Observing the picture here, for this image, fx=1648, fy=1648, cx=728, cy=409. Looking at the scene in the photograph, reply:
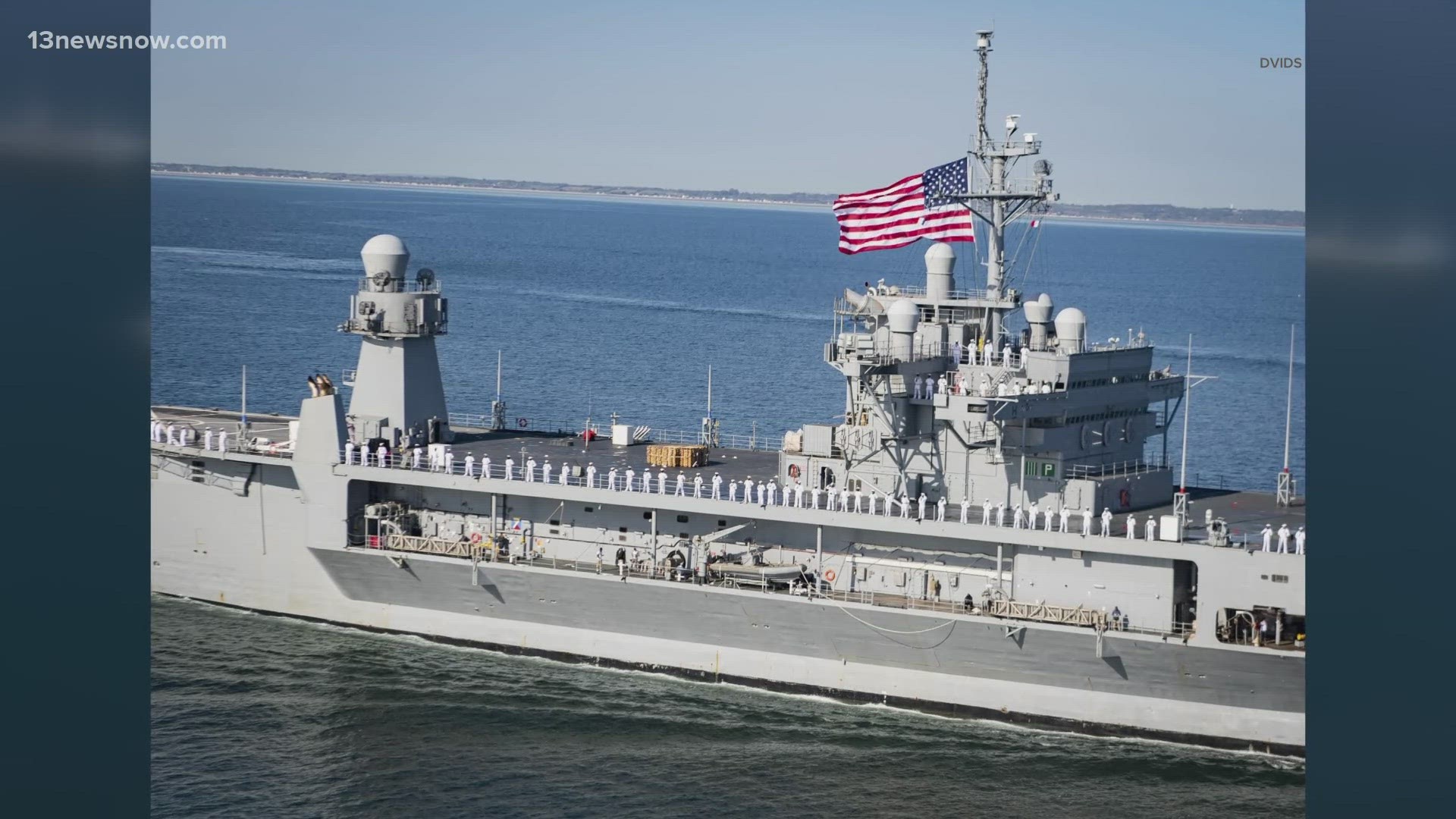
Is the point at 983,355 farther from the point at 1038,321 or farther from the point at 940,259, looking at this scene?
the point at 940,259

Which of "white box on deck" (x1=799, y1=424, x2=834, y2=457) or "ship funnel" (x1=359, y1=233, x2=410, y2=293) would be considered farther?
"ship funnel" (x1=359, y1=233, x2=410, y2=293)

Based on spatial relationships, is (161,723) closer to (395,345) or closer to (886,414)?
(395,345)

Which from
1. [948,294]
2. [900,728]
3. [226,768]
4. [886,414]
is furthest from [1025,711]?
[226,768]

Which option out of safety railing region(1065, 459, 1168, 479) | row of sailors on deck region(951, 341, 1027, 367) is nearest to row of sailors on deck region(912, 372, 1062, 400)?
row of sailors on deck region(951, 341, 1027, 367)

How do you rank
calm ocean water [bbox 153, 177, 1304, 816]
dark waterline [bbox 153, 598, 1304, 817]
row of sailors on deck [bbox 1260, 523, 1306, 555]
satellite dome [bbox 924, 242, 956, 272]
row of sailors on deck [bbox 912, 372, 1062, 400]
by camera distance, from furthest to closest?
satellite dome [bbox 924, 242, 956, 272] → row of sailors on deck [bbox 912, 372, 1062, 400] → row of sailors on deck [bbox 1260, 523, 1306, 555] → calm ocean water [bbox 153, 177, 1304, 816] → dark waterline [bbox 153, 598, 1304, 817]

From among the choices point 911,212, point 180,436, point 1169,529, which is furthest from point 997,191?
point 180,436

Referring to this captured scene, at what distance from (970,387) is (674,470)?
723cm

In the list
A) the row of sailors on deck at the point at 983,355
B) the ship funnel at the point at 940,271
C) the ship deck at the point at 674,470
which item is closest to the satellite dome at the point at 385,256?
the ship deck at the point at 674,470

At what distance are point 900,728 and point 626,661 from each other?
6491 mm

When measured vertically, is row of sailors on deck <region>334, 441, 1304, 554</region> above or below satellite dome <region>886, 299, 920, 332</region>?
below

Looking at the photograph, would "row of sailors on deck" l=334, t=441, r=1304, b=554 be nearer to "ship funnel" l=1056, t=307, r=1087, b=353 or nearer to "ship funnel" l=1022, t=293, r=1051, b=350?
"ship funnel" l=1056, t=307, r=1087, b=353

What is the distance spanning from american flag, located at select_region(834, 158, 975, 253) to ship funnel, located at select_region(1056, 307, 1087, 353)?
9.10 feet

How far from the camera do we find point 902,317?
34.7m

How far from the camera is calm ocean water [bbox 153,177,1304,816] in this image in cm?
2811
